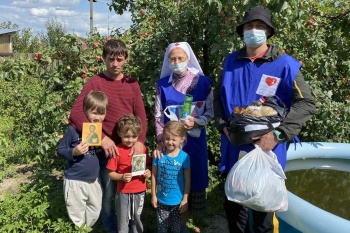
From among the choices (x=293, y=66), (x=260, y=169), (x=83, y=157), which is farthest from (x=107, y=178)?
(x=293, y=66)

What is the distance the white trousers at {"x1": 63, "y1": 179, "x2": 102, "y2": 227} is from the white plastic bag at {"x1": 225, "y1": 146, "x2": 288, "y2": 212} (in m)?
1.13

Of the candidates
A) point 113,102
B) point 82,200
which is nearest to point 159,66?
point 113,102

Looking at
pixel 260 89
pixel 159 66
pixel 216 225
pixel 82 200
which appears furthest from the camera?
pixel 159 66

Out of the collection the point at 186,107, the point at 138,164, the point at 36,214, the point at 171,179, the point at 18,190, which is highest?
the point at 186,107

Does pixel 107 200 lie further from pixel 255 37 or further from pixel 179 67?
pixel 255 37

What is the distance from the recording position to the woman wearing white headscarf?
9.25ft

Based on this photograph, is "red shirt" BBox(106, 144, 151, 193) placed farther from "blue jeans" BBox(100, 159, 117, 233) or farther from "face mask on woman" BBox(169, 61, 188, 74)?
"face mask on woman" BBox(169, 61, 188, 74)

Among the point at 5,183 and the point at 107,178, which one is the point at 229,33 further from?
the point at 5,183

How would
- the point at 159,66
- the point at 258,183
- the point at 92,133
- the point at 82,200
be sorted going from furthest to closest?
the point at 159,66 < the point at 82,200 < the point at 92,133 < the point at 258,183

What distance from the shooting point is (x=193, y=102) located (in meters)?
2.85

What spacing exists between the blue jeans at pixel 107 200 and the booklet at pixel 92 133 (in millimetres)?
329

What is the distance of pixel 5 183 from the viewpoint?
4.59 m

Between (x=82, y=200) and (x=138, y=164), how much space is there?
1.79 feet

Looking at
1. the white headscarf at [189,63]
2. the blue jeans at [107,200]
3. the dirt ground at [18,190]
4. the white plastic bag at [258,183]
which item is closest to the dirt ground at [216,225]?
the dirt ground at [18,190]
